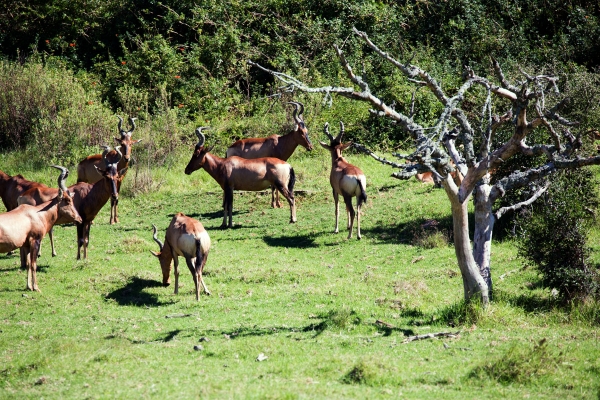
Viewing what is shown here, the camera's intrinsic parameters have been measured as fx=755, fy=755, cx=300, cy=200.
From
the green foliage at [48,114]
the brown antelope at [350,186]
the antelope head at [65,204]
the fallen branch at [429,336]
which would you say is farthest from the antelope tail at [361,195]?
the green foliage at [48,114]

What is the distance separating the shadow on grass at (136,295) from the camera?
13.7 metres

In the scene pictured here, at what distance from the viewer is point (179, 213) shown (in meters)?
14.4

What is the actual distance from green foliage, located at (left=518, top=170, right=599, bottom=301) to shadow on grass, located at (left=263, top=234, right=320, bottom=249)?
634 cm

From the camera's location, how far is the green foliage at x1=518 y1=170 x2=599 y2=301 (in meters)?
11.9

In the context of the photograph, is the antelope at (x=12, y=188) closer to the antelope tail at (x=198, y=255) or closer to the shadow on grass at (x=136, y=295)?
the shadow on grass at (x=136, y=295)

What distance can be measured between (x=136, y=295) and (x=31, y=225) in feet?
8.61

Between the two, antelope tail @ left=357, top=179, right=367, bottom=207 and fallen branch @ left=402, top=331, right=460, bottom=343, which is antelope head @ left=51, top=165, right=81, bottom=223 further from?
fallen branch @ left=402, top=331, right=460, bottom=343

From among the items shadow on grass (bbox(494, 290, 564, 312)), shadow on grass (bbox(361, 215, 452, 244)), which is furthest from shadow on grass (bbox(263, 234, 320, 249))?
shadow on grass (bbox(494, 290, 564, 312))

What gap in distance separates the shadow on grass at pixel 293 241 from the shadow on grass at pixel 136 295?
401 cm

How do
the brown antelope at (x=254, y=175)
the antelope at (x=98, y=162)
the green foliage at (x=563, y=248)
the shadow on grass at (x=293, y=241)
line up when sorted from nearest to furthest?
the green foliage at (x=563, y=248) < the shadow on grass at (x=293, y=241) < the brown antelope at (x=254, y=175) < the antelope at (x=98, y=162)

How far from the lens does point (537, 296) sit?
12625 millimetres

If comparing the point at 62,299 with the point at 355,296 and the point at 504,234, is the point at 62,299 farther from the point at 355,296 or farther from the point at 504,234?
the point at 504,234

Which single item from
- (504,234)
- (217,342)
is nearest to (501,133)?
(504,234)

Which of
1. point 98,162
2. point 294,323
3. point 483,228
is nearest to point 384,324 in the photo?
point 294,323
